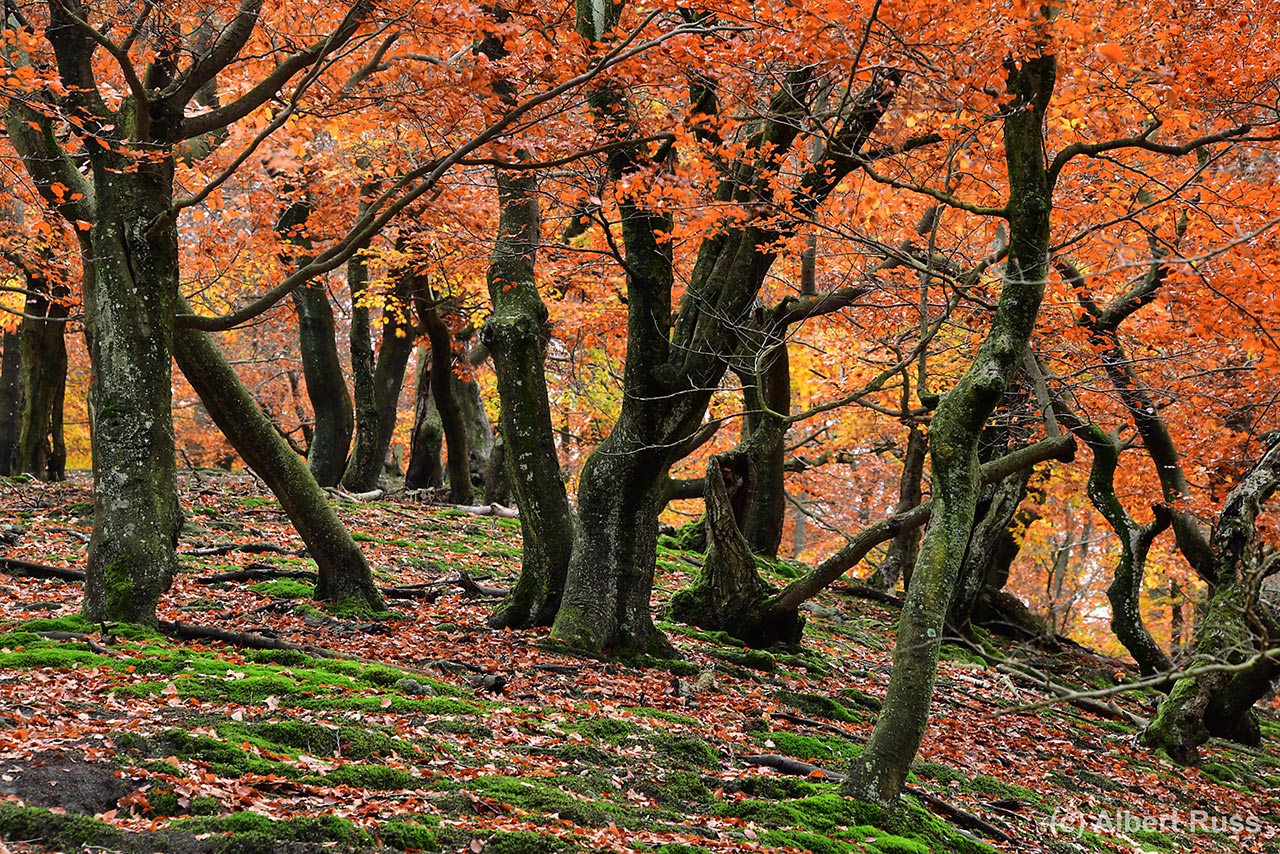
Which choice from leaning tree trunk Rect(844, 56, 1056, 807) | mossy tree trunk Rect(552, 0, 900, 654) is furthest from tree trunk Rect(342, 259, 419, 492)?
leaning tree trunk Rect(844, 56, 1056, 807)

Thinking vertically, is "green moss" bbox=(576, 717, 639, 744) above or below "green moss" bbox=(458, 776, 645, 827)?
above

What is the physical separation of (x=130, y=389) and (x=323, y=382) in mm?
9990

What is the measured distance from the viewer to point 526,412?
9.66 metres

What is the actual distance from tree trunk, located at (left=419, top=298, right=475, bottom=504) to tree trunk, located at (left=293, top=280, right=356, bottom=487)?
171 centimetres

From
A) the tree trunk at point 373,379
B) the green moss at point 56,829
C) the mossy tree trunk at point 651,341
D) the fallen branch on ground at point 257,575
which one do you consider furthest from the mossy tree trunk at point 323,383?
the green moss at point 56,829

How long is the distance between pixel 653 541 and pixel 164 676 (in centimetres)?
461

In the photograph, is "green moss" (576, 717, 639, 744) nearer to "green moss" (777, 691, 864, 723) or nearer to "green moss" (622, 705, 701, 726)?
"green moss" (622, 705, 701, 726)

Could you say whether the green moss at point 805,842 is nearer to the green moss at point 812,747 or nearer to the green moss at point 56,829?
the green moss at point 812,747

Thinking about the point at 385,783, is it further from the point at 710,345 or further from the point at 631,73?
the point at 631,73

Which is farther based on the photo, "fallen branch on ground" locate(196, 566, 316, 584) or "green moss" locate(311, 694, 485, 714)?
"fallen branch on ground" locate(196, 566, 316, 584)

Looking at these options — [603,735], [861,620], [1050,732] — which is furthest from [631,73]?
[861,620]

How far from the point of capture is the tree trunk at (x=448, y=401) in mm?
17062

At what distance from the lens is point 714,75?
27.0 ft

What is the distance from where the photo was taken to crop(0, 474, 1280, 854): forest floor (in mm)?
4621
